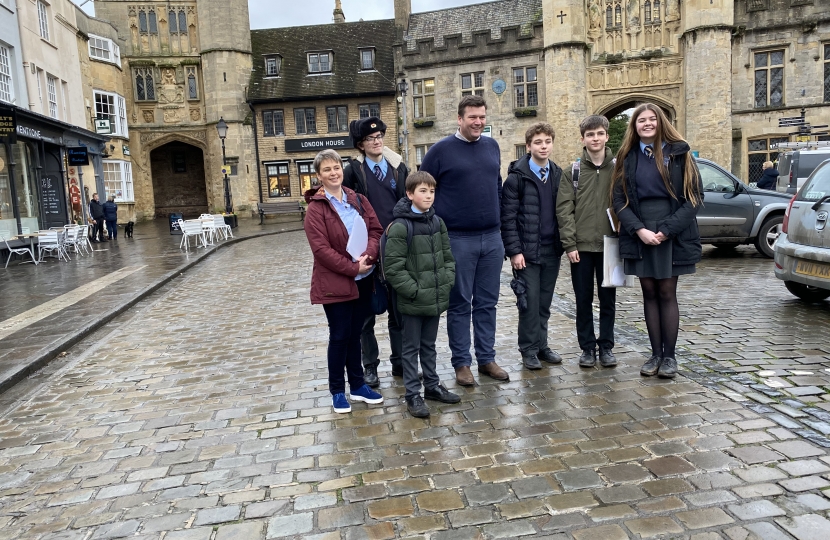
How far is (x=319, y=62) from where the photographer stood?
37.8m

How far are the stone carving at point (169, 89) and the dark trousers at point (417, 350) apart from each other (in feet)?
120

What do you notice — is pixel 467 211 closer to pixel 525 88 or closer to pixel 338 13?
pixel 525 88

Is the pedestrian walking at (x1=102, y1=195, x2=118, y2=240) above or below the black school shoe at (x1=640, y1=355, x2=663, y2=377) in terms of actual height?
above

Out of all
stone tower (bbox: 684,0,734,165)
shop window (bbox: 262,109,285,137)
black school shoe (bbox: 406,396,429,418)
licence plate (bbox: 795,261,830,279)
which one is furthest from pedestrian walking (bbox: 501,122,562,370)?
shop window (bbox: 262,109,285,137)

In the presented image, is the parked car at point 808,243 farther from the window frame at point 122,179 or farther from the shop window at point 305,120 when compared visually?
the shop window at point 305,120

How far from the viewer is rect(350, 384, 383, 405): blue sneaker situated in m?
4.66

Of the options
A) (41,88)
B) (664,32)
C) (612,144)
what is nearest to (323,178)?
(41,88)

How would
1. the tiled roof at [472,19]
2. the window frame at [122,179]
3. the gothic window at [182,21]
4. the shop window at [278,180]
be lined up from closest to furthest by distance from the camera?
the window frame at [122,179]
the tiled roof at [472,19]
the gothic window at [182,21]
the shop window at [278,180]

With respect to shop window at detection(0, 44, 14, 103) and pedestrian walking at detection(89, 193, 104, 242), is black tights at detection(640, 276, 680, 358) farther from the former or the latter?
pedestrian walking at detection(89, 193, 104, 242)

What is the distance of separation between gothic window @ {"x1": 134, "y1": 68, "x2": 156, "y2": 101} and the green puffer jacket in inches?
1461

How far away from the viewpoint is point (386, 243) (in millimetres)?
4312

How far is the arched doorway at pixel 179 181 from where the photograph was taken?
39844mm

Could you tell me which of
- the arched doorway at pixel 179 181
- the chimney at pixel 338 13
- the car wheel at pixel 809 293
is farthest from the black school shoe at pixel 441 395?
the chimney at pixel 338 13

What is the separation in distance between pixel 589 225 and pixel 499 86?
29863 millimetres
